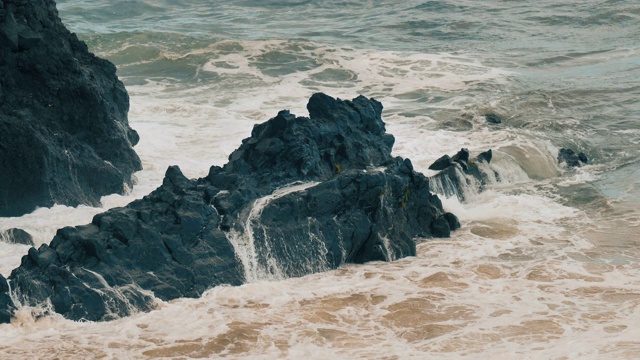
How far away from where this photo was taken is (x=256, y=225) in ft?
60.2

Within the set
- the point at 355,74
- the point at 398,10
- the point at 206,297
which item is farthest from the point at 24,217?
the point at 398,10

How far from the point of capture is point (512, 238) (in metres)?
20.4

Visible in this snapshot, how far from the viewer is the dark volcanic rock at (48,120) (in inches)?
768

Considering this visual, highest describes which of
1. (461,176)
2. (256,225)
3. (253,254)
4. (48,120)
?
(48,120)

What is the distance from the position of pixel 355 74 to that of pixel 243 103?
646 centimetres

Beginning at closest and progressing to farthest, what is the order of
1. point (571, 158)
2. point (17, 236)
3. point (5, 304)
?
point (5, 304) < point (17, 236) < point (571, 158)

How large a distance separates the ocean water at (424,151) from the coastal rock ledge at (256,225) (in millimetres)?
375

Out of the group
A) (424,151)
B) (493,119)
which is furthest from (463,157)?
(493,119)

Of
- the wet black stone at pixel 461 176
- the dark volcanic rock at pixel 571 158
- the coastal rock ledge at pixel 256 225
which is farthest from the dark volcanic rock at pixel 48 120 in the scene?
the dark volcanic rock at pixel 571 158

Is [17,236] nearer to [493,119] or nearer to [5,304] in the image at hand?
[5,304]

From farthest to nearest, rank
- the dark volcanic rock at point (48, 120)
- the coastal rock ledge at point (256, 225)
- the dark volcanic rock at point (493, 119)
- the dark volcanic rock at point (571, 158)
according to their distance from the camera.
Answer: the dark volcanic rock at point (493, 119) < the dark volcanic rock at point (571, 158) < the dark volcanic rock at point (48, 120) < the coastal rock ledge at point (256, 225)

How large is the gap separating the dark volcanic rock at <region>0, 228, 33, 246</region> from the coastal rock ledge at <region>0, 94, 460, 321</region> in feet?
6.66

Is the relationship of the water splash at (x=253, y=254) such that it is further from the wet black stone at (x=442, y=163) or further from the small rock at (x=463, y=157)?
the small rock at (x=463, y=157)

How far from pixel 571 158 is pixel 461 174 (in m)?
4.32
